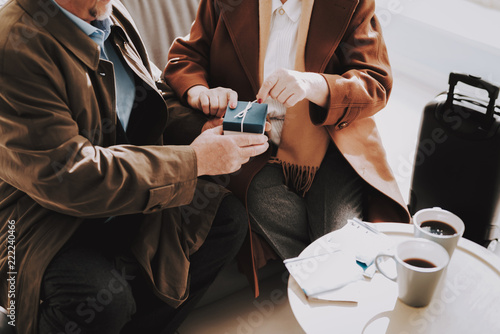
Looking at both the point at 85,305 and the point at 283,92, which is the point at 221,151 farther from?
the point at 85,305

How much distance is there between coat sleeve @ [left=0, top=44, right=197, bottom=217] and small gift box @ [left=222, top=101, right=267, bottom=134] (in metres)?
0.17

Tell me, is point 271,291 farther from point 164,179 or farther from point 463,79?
point 463,79

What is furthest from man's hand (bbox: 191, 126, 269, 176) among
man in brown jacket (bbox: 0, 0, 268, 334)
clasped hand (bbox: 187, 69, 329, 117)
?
clasped hand (bbox: 187, 69, 329, 117)

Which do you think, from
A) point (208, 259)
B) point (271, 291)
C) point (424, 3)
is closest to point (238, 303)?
point (271, 291)

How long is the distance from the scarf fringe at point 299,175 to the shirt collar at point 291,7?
1.54 feet

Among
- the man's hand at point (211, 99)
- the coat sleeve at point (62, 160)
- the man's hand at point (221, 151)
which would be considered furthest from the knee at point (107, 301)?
the man's hand at point (211, 99)

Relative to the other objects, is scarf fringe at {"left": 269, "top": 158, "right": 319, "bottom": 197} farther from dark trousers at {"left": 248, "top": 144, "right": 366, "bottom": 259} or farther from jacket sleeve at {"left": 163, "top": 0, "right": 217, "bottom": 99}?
jacket sleeve at {"left": 163, "top": 0, "right": 217, "bottom": 99}

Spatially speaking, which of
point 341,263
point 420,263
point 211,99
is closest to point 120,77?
point 211,99

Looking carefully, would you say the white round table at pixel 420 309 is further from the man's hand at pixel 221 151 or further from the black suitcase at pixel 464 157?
the black suitcase at pixel 464 157

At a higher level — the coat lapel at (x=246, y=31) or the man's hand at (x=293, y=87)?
the coat lapel at (x=246, y=31)

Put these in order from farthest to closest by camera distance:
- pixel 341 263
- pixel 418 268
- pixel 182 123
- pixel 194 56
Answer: pixel 194 56 < pixel 182 123 < pixel 341 263 < pixel 418 268

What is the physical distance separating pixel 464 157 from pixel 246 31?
89 cm

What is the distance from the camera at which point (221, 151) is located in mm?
1321

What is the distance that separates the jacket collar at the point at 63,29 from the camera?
46.0 inches
